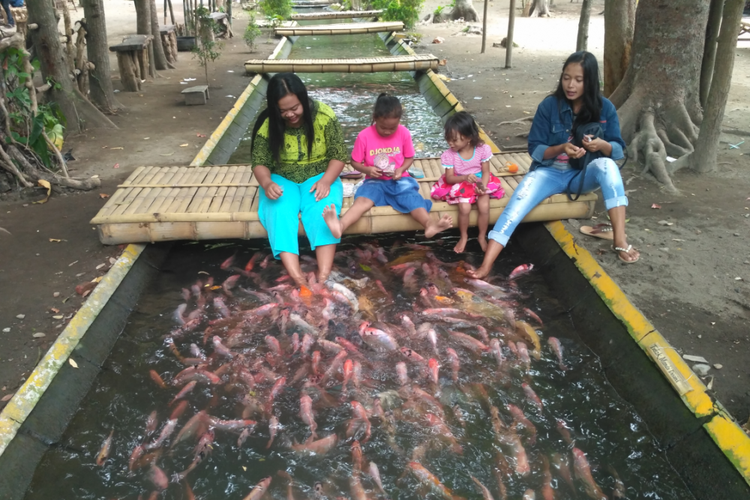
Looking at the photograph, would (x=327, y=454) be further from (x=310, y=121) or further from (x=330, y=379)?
(x=310, y=121)

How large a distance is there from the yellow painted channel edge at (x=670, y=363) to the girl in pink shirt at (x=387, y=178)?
1281mm

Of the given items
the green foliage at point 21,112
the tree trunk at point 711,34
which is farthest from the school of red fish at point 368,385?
the tree trunk at point 711,34

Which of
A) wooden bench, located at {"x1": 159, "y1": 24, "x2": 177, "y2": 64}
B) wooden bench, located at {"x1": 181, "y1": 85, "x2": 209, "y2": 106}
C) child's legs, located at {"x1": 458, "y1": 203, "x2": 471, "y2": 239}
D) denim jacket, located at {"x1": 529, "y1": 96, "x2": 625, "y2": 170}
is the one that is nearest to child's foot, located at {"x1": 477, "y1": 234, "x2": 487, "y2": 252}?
child's legs, located at {"x1": 458, "y1": 203, "x2": 471, "y2": 239}

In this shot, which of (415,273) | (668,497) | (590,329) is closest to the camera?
(668,497)

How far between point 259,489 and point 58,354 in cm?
175

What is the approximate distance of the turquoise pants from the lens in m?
4.83

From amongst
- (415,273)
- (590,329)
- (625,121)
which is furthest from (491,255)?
(625,121)

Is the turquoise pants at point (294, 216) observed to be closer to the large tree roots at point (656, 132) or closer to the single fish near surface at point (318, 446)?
the single fish near surface at point (318, 446)

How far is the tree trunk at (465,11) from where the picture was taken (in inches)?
851

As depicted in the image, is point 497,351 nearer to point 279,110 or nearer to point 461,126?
point 461,126

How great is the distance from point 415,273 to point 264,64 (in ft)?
28.0

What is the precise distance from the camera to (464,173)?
517 cm

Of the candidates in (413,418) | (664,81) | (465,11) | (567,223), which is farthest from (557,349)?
(465,11)

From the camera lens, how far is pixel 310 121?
15.5 ft
